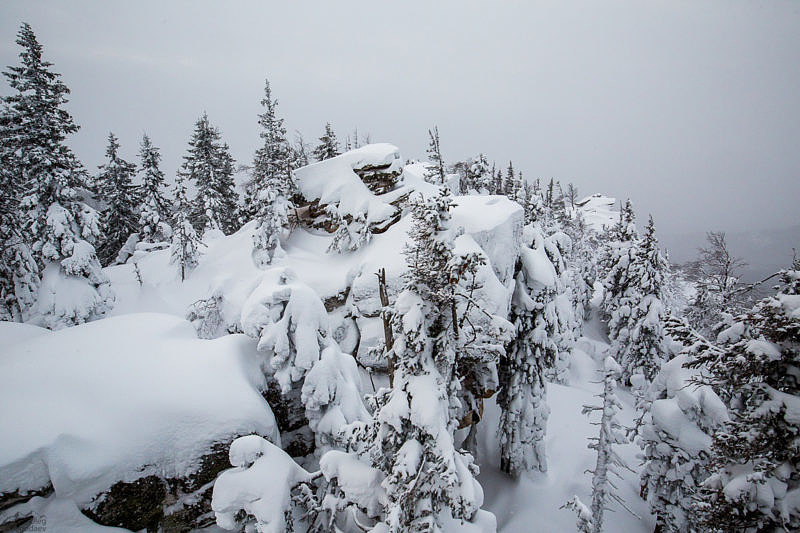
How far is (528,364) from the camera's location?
14.3 metres

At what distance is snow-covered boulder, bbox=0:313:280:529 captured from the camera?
6.67 m

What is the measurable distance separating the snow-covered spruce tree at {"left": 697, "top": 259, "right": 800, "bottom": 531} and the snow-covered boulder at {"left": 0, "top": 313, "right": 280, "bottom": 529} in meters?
9.49

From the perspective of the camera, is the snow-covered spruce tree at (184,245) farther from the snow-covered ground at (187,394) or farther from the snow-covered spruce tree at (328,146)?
the snow-covered spruce tree at (328,146)

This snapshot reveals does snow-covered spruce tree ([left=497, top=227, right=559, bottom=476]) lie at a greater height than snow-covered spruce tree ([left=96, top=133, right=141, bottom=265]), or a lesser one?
lesser

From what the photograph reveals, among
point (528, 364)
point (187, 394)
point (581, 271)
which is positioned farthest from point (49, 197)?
point (581, 271)

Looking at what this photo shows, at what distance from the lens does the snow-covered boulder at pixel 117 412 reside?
263 inches

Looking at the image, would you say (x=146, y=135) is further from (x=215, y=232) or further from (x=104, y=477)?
(x=104, y=477)

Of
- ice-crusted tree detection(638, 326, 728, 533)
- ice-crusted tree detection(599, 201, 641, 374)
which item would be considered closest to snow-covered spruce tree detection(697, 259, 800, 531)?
ice-crusted tree detection(638, 326, 728, 533)

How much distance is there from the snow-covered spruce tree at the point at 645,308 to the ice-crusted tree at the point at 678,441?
11.3 metres

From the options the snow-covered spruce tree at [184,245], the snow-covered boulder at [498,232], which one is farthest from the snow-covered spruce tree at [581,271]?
the snow-covered spruce tree at [184,245]

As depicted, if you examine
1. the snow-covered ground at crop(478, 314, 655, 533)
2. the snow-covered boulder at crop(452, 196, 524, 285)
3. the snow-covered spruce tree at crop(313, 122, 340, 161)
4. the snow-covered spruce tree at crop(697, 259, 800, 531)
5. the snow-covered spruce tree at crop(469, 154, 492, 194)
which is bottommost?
the snow-covered ground at crop(478, 314, 655, 533)

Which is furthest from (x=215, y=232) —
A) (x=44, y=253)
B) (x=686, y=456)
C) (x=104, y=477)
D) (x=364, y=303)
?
(x=686, y=456)

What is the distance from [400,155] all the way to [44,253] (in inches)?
756

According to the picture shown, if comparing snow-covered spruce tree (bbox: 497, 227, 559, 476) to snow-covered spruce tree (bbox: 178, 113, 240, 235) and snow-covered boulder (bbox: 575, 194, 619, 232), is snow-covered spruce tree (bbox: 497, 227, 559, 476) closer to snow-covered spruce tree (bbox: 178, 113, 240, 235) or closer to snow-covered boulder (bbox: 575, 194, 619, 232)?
snow-covered spruce tree (bbox: 178, 113, 240, 235)
